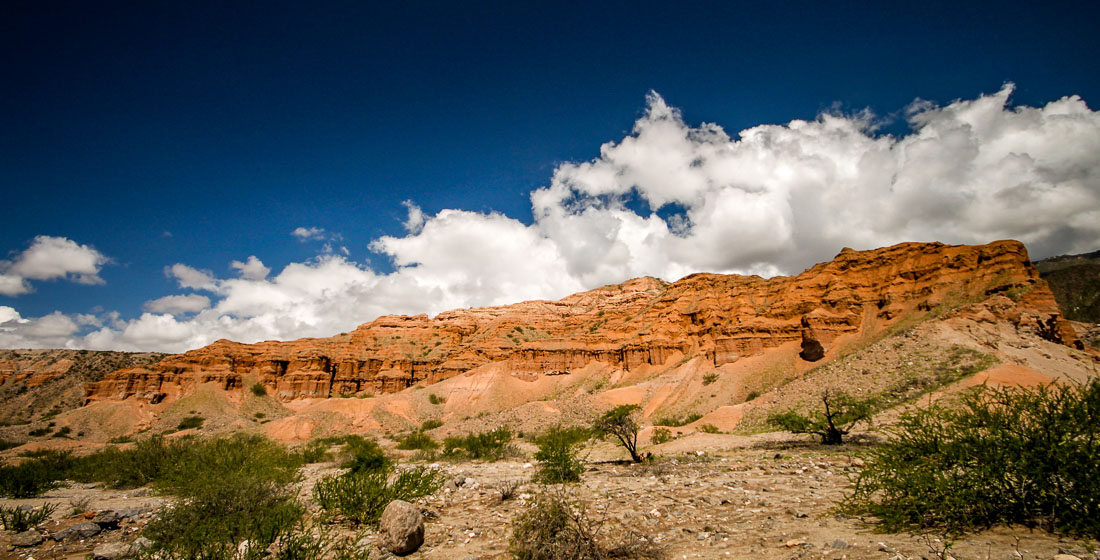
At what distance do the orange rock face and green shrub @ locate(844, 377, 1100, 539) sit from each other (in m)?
36.5

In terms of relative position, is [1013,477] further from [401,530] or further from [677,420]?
[677,420]

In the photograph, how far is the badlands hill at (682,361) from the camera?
101 feet

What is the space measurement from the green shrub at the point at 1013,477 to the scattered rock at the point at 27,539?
20.1 m

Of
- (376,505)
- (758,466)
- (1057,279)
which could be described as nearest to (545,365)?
(758,466)

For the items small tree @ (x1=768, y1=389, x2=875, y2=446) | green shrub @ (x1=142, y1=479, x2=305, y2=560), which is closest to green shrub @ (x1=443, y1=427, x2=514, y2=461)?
green shrub @ (x1=142, y1=479, x2=305, y2=560)

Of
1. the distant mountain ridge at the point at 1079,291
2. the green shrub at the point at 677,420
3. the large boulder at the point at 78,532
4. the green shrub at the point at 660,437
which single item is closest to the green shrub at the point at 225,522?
the large boulder at the point at 78,532

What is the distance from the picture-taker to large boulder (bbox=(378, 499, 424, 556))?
26.8ft

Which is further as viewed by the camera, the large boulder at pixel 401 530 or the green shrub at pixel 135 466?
the green shrub at pixel 135 466

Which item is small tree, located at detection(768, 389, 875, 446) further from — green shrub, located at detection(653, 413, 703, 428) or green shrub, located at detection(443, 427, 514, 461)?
green shrub, located at detection(443, 427, 514, 461)

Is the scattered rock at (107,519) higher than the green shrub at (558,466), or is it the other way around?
the green shrub at (558,466)

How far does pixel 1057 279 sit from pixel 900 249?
84275mm

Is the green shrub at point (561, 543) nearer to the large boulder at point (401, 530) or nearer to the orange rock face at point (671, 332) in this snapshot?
the large boulder at point (401, 530)

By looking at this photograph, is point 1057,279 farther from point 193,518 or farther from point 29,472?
point 29,472

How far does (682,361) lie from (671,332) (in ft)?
24.7
